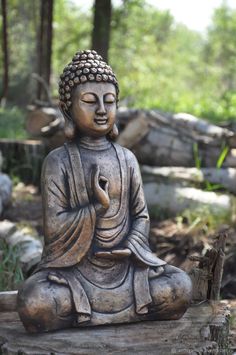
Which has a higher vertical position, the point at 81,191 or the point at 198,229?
the point at 81,191

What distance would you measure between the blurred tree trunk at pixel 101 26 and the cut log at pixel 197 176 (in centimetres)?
314

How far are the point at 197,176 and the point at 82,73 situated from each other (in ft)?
14.0

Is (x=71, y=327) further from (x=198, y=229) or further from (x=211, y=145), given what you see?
(x=211, y=145)

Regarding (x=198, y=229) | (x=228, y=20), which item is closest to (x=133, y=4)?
(x=198, y=229)

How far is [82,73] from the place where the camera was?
355cm

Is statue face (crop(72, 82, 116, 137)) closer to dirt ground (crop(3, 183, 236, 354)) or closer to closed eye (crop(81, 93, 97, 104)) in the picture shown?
closed eye (crop(81, 93, 97, 104))

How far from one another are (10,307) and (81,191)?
2.95ft

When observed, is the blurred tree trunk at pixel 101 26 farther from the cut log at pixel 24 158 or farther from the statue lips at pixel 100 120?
the statue lips at pixel 100 120

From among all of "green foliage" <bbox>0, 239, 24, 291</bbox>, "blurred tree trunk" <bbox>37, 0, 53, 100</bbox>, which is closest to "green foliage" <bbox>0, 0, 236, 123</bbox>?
"blurred tree trunk" <bbox>37, 0, 53, 100</bbox>

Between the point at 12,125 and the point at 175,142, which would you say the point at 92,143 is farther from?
the point at 12,125

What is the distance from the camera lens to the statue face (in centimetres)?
357

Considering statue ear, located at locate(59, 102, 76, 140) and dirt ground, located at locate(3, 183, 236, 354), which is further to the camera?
dirt ground, located at locate(3, 183, 236, 354)

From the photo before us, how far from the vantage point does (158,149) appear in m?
8.17

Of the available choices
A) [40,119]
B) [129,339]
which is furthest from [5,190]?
[129,339]
